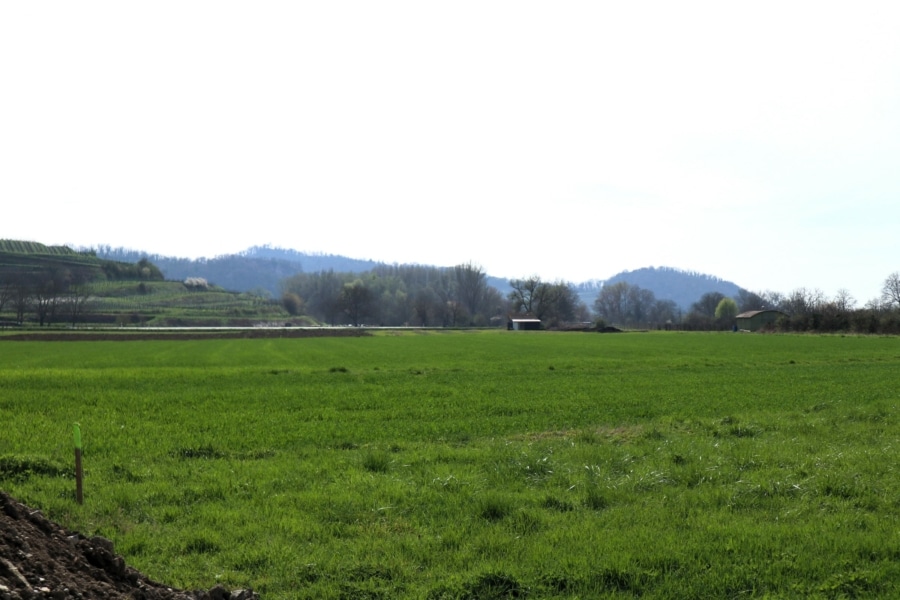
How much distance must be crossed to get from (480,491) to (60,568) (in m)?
6.12

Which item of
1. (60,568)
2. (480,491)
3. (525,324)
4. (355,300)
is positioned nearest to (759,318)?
(525,324)

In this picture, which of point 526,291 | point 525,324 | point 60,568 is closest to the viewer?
point 60,568

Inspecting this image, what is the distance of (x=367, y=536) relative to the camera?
8.30m

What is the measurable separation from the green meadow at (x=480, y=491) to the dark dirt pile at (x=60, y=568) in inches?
31.2

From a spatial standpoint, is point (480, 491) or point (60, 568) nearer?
point (60, 568)

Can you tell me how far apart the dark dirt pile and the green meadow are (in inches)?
31.2

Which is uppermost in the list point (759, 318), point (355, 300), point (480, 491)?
point (355, 300)

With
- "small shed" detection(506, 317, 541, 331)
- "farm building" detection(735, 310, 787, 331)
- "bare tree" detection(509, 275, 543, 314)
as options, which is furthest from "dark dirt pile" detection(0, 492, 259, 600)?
"bare tree" detection(509, 275, 543, 314)

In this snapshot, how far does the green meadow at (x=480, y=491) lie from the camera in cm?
708

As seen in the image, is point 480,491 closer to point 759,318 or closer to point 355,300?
point 759,318

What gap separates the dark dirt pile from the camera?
5133mm

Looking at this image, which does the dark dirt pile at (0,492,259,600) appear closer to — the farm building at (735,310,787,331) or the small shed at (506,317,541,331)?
the farm building at (735,310,787,331)

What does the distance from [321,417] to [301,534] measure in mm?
10963

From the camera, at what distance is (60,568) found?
5.64m
